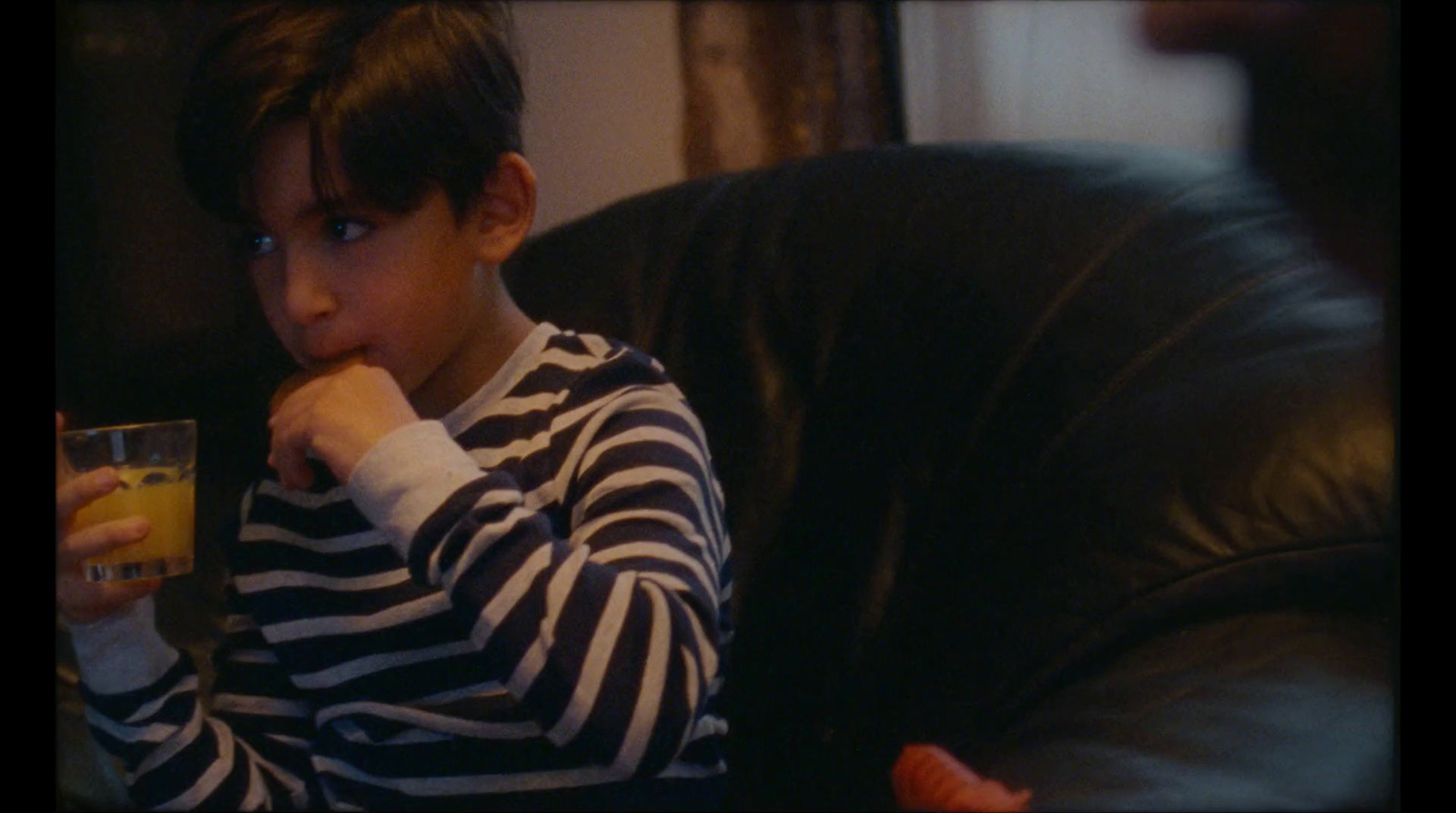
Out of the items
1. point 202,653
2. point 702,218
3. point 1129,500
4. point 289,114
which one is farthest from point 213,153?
point 1129,500

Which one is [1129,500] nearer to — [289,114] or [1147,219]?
[1147,219]

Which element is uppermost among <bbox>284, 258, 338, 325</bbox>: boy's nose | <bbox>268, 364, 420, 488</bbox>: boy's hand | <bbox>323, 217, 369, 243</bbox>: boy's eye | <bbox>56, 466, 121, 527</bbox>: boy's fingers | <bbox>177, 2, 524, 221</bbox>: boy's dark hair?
<bbox>177, 2, 524, 221</bbox>: boy's dark hair

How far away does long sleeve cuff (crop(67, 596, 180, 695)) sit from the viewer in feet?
2.41

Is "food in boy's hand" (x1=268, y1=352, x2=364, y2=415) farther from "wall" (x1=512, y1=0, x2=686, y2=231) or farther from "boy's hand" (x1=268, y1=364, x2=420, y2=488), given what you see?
"wall" (x1=512, y1=0, x2=686, y2=231)

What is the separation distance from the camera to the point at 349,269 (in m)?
0.69

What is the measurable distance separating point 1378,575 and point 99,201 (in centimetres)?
80

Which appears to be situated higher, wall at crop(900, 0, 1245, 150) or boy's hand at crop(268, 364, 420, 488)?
wall at crop(900, 0, 1245, 150)

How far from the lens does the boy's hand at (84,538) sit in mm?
671

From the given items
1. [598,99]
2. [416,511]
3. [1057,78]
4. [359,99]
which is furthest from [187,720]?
[1057,78]

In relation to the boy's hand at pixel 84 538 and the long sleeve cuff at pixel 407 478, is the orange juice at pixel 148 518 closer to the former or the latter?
the boy's hand at pixel 84 538

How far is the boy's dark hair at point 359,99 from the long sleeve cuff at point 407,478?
0.48 feet

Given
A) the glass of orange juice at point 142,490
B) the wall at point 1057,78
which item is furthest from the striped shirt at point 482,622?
the wall at point 1057,78

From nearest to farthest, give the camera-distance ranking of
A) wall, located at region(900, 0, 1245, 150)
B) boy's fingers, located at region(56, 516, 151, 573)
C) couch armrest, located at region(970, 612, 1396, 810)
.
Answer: couch armrest, located at region(970, 612, 1396, 810) → boy's fingers, located at region(56, 516, 151, 573) → wall, located at region(900, 0, 1245, 150)

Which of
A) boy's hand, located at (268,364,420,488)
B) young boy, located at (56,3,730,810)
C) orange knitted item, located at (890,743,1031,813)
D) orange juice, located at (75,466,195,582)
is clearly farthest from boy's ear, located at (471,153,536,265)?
orange knitted item, located at (890,743,1031,813)
